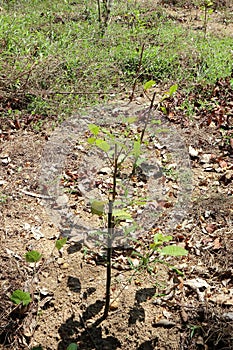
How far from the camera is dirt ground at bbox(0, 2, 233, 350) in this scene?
2.46 meters

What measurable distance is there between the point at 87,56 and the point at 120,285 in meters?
3.84

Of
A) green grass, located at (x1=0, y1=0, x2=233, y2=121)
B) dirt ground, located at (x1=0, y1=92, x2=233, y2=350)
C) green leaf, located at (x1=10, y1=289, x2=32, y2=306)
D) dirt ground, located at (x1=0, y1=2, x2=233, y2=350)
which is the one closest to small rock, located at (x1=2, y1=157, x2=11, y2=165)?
dirt ground, located at (x1=0, y1=2, x2=233, y2=350)

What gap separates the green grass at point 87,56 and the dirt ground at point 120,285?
1666 millimetres

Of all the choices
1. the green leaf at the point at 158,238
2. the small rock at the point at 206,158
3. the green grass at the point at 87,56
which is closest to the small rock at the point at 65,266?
the green leaf at the point at 158,238

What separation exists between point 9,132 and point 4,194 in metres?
1.08

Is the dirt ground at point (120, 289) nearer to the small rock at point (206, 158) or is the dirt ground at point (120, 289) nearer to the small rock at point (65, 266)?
the small rock at point (65, 266)

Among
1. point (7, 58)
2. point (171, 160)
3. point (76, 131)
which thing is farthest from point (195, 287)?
point (7, 58)

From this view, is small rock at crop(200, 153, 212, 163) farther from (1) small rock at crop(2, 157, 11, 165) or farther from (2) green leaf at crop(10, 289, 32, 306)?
(2) green leaf at crop(10, 289, 32, 306)

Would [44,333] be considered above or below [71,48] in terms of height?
below

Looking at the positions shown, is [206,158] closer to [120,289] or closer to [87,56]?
[120,289]

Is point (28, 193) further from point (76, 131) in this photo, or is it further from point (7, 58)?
point (7, 58)

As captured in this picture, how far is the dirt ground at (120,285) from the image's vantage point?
2.46 metres

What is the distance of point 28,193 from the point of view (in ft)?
11.8

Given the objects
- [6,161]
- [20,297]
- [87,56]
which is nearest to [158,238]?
[20,297]
